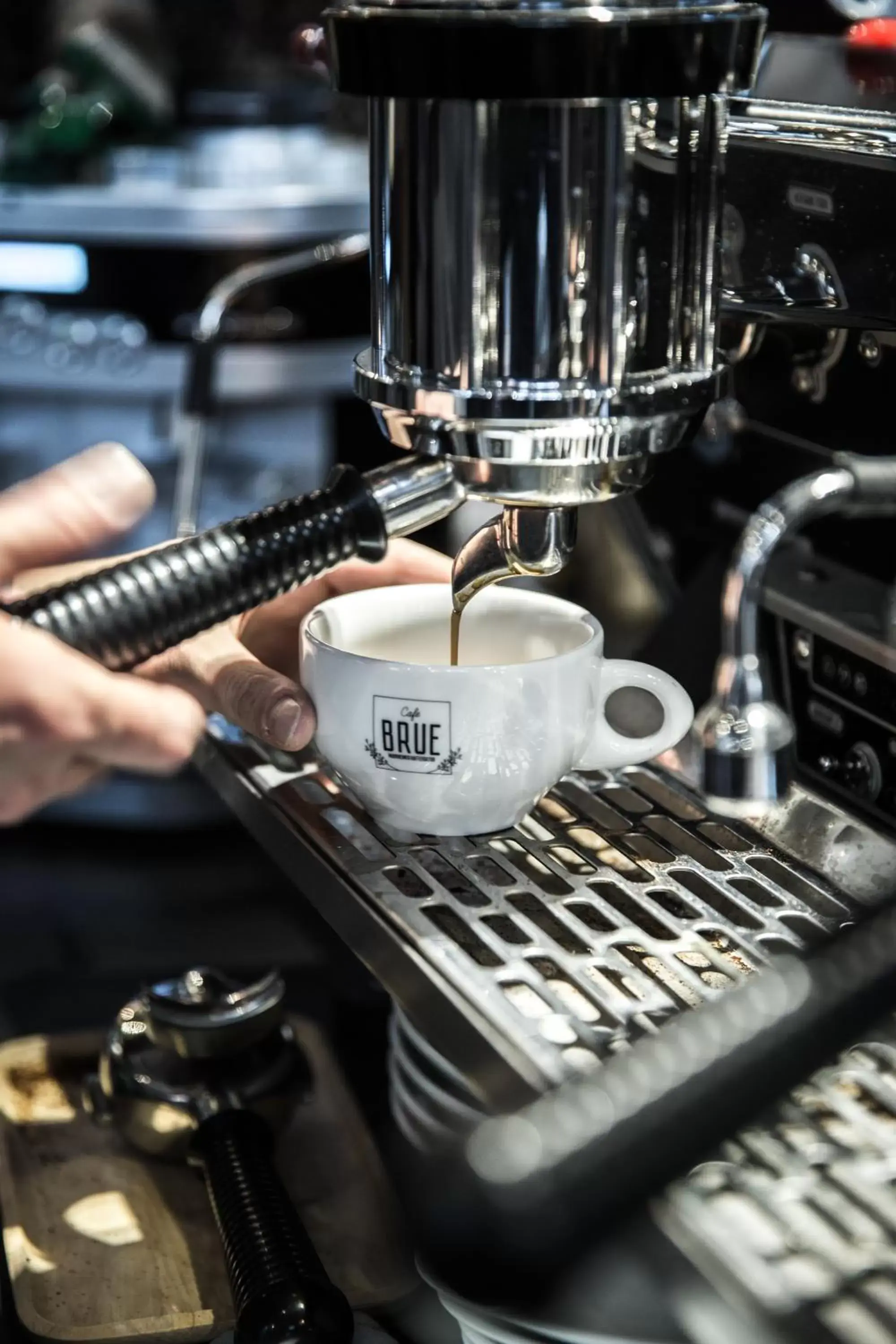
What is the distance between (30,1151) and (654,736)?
0.24 metres

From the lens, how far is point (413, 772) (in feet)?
1.50

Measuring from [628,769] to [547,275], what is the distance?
0.66 ft

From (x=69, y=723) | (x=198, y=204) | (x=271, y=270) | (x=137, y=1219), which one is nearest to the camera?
(x=69, y=723)

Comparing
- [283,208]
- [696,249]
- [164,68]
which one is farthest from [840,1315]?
[164,68]

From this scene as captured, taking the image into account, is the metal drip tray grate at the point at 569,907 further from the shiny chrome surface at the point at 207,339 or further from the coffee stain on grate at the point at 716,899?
the shiny chrome surface at the point at 207,339

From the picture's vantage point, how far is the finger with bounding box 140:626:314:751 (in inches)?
18.8

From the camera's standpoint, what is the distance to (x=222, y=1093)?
0.51 meters

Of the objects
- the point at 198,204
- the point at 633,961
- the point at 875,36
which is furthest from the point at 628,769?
the point at 198,204

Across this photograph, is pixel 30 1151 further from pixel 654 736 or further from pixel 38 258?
pixel 38 258

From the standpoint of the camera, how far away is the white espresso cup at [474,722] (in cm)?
45

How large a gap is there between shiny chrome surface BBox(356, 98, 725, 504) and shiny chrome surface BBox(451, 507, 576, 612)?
0.02m

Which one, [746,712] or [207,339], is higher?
[746,712]

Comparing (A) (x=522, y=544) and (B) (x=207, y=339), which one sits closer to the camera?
(A) (x=522, y=544)

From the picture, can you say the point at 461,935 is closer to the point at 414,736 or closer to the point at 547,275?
the point at 414,736
